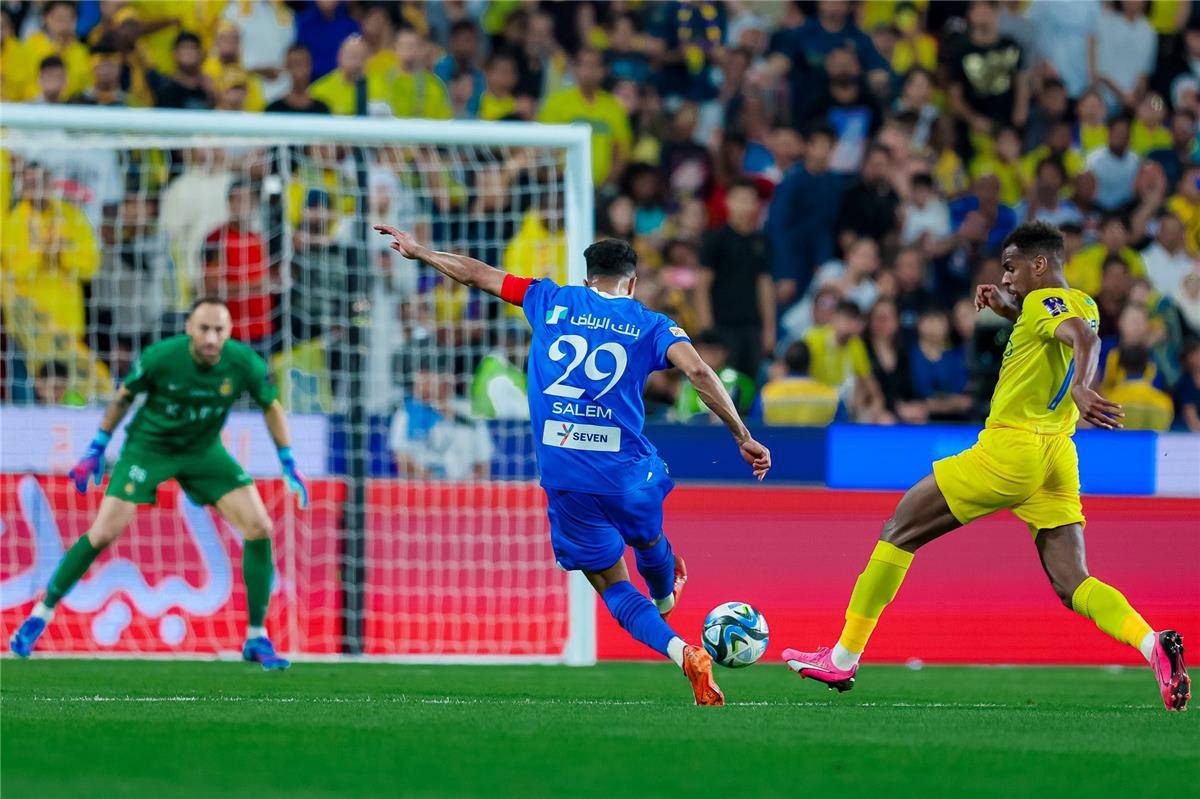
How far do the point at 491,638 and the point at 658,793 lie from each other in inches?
287

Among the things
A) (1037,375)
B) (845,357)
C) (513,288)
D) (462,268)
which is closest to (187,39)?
(845,357)

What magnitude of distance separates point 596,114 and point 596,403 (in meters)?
8.10

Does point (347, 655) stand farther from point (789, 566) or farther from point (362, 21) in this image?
point (362, 21)

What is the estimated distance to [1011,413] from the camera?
8.57m

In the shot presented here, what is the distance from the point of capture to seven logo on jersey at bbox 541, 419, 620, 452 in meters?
8.52

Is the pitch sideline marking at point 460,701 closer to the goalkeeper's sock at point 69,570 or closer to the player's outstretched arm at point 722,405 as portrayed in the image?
the player's outstretched arm at point 722,405

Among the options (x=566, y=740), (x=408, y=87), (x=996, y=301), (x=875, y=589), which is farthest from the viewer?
(x=408, y=87)

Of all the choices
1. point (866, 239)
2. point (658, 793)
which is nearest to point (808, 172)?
point (866, 239)

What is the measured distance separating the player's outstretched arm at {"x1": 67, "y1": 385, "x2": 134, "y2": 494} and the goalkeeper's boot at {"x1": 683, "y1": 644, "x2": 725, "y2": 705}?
4662mm

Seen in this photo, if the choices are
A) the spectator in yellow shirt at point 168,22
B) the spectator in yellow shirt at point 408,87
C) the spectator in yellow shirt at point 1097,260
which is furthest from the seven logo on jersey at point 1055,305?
the spectator in yellow shirt at point 168,22

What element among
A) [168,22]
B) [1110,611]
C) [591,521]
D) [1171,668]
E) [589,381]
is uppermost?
[168,22]

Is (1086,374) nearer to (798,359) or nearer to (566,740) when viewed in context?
(566,740)

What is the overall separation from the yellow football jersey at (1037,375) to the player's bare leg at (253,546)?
16.0 feet

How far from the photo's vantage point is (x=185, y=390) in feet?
36.9
